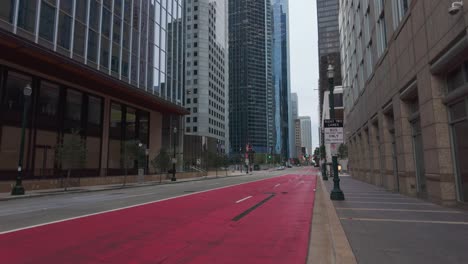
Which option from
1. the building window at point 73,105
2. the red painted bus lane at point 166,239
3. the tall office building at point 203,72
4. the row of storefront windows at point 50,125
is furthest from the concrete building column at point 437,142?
the tall office building at point 203,72

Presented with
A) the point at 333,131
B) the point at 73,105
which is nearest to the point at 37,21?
the point at 73,105

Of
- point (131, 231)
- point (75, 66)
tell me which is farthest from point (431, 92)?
point (75, 66)

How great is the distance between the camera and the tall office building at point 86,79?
1062 inches

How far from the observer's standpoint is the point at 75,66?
29.0 meters

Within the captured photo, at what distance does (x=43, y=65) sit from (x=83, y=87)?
692 cm

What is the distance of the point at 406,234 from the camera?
314 inches

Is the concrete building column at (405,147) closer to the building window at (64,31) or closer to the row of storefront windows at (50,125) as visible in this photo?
the row of storefront windows at (50,125)

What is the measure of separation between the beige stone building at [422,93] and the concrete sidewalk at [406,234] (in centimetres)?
183

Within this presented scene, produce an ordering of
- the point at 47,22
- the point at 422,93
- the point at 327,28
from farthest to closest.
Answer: the point at 327,28
the point at 47,22
the point at 422,93

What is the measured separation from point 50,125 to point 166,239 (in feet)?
91.2

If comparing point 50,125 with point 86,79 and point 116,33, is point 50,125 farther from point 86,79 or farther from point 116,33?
point 116,33

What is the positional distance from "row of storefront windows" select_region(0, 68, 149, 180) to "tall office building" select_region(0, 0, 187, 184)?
3.3 inches

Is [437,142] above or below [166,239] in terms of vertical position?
above

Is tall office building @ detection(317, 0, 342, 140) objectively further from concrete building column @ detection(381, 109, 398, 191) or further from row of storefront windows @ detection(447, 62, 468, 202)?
row of storefront windows @ detection(447, 62, 468, 202)
